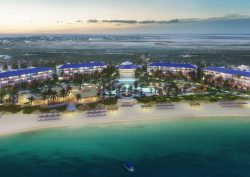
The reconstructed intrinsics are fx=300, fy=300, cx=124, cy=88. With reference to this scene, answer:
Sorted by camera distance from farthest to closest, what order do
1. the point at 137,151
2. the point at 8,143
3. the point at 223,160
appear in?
the point at 8,143, the point at 137,151, the point at 223,160

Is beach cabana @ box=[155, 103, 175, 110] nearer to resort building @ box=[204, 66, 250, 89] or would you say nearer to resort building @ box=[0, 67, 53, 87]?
resort building @ box=[204, 66, 250, 89]

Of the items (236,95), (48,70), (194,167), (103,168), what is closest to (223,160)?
(194,167)

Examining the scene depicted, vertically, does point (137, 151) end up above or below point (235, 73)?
below

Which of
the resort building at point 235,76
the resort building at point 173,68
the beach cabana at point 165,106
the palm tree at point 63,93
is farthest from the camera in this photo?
the resort building at point 173,68

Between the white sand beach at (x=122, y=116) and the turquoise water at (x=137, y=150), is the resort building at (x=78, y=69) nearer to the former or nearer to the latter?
the white sand beach at (x=122, y=116)

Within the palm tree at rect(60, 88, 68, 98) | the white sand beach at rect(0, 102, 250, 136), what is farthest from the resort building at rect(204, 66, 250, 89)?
the palm tree at rect(60, 88, 68, 98)

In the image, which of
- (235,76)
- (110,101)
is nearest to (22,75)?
(110,101)

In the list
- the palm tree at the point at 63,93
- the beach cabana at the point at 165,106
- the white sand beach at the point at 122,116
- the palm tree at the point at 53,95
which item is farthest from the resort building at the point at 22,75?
the beach cabana at the point at 165,106

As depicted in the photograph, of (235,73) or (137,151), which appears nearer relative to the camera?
(137,151)

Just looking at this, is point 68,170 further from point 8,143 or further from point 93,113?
point 93,113
